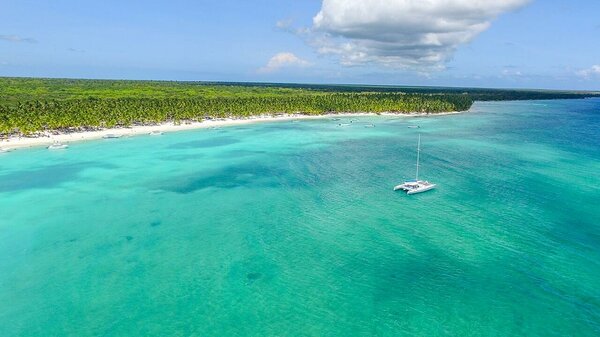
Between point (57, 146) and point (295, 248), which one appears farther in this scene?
point (57, 146)

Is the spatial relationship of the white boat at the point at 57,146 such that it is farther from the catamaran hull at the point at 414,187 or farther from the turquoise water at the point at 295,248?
the catamaran hull at the point at 414,187

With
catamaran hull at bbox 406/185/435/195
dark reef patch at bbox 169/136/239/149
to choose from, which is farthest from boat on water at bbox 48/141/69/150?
catamaran hull at bbox 406/185/435/195

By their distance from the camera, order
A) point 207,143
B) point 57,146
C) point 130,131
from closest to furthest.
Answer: point 57,146 → point 207,143 → point 130,131

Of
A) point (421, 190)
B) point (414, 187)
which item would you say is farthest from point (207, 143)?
point (421, 190)

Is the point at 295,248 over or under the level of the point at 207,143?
under

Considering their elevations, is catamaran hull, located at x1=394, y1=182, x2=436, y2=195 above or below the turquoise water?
above

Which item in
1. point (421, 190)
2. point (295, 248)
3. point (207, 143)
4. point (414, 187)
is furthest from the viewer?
point (207, 143)

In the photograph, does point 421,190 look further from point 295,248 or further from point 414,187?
point 295,248

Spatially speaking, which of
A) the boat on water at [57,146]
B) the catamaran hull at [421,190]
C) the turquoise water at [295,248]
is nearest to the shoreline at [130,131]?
the boat on water at [57,146]

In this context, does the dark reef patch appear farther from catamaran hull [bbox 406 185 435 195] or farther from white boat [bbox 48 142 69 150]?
catamaran hull [bbox 406 185 435 195]
